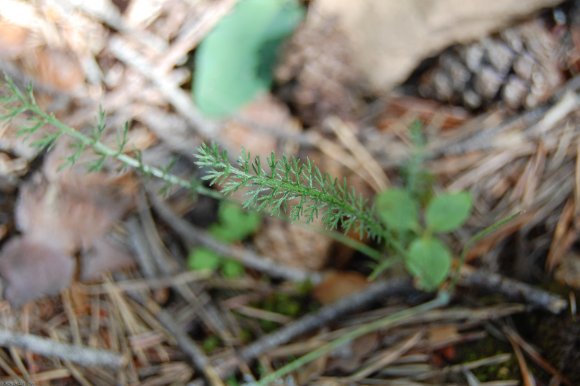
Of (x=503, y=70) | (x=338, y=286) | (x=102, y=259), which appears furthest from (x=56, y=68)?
(x=503, y=70)

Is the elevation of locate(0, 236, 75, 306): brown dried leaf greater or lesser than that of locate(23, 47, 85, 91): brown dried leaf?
lesser

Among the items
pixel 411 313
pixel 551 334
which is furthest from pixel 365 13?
pixel 551 334

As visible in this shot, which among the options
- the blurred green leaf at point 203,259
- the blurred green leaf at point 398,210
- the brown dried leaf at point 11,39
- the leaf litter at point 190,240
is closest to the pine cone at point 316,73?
the leaf litter at point 190,240

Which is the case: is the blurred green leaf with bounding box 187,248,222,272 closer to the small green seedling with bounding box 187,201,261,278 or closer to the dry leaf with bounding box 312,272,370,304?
the small green seedling with bounding box 187,201,261,278

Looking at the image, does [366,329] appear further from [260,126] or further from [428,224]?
[260,126]

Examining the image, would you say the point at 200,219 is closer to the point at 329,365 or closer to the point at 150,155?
the point at 150,155

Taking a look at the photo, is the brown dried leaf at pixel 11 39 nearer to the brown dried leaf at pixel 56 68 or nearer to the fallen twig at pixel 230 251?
the brown dried leaf at pixel 56 68

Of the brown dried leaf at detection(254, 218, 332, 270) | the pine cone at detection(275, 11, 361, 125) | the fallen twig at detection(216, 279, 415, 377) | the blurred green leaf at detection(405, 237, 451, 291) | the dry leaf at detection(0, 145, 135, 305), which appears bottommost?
the fallen twig at detection(216, 279, 415, 377)

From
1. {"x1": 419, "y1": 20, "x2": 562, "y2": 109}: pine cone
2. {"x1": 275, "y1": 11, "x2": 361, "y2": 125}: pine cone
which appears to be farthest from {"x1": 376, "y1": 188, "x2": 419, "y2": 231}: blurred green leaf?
{"x1": 419, "y1": 20, "x2": 562, "y2": 109}: pine cone
